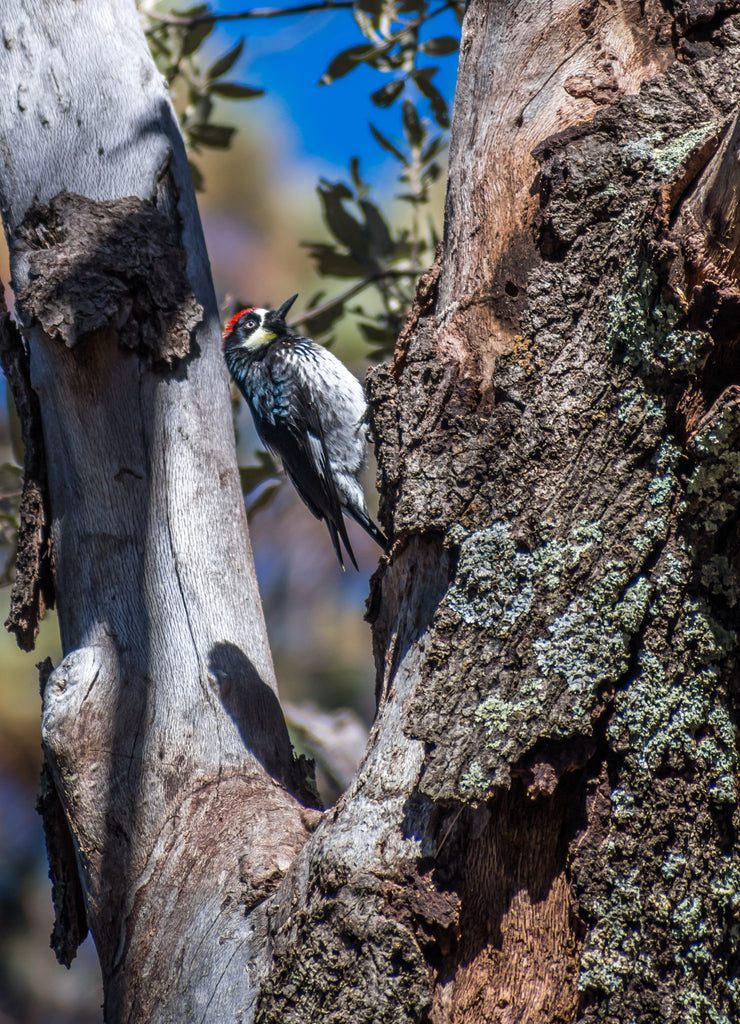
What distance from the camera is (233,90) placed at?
3.56m

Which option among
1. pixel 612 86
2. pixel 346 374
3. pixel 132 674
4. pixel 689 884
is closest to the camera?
pixel 689 884

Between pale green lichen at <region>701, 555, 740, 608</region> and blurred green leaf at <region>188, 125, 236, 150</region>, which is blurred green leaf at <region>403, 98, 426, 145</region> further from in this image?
pale green lichen at <region>701, 555, 740, 608</region>

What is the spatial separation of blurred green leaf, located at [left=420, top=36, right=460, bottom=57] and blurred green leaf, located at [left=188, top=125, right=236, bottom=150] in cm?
84

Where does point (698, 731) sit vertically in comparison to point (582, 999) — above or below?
above

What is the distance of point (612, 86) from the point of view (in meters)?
1.77

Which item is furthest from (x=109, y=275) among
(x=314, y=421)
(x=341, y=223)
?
(x=314, y=421)

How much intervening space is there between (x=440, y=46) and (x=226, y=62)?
2.80 feet

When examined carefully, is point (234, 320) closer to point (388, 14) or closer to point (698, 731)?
point (388, 14)

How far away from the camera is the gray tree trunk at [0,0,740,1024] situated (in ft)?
4.46

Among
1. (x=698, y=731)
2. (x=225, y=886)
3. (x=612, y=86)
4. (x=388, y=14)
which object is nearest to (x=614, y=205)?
(x=612, y=86)

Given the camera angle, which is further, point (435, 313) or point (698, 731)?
point (435, 313)

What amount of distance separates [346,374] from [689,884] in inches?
129

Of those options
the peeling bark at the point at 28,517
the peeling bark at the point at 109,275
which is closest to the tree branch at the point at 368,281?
the peeling bark at the point at 109,275

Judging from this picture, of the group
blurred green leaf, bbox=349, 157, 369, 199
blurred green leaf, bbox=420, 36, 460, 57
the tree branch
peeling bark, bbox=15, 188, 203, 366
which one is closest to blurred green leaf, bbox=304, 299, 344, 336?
the tree branch
